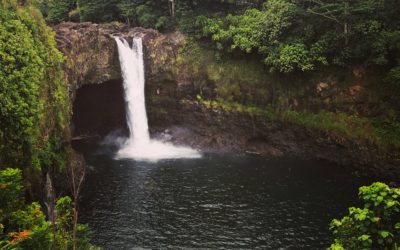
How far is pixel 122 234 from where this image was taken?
19641 millimetres

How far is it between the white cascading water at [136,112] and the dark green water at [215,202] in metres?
2.64

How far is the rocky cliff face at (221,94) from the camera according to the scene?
93.6ft

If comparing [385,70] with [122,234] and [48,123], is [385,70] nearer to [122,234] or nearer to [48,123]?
[122,234]

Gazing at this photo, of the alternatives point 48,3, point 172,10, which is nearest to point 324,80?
point 172,10

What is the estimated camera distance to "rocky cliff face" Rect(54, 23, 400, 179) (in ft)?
93.6

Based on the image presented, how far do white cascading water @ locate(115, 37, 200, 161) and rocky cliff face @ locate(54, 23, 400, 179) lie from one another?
843mm

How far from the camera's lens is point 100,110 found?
3578 centimetres

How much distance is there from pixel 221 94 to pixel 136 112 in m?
8.05

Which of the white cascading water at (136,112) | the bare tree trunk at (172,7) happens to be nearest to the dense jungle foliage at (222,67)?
the bare tree trunk at (172,7)

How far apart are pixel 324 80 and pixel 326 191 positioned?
936 cm

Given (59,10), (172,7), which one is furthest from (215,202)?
(59,10)

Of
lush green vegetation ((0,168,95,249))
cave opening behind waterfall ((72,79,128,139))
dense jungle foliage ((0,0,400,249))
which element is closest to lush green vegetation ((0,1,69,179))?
dense jungle foliage ((0,0,400,249))

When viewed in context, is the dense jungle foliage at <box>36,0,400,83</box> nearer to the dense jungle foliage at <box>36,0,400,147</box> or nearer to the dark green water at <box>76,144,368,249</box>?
the dense jungle foliage at <box>36,0,400,147</box>

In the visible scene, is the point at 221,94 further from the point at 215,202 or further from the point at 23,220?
the point at 23,220
